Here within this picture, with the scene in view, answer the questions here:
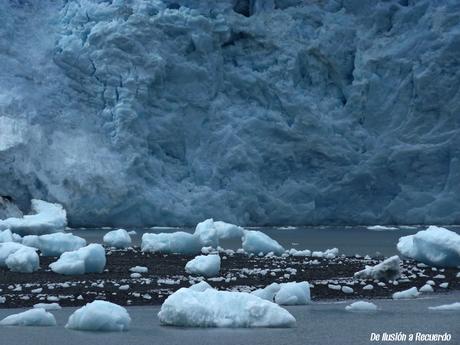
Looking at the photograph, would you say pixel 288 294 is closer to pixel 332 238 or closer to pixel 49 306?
pixel 49 306

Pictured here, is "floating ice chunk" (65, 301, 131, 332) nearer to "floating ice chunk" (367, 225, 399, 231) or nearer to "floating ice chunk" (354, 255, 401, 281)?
"floating ice chunk" (354, 255, 401, 281)

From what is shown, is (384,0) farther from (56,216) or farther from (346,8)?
(56,216)

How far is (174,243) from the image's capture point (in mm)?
13555

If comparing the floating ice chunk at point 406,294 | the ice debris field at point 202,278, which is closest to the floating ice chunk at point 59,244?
the ice debris field at point 202,278

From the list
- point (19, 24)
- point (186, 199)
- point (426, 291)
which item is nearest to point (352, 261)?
point (426, 291)

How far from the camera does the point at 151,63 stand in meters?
21.4

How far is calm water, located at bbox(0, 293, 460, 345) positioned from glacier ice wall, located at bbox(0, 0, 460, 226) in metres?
13.2

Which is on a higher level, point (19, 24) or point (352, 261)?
point (19, 24)

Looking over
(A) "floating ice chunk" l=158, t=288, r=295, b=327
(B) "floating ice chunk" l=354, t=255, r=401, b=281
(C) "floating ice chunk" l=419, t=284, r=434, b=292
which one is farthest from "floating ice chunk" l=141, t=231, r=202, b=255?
(A) "floating ice chunk" l=158, t=288, r=295, b=327

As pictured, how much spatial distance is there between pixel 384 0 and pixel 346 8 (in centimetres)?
95

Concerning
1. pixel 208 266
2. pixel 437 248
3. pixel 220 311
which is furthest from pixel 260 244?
pixel 220 311

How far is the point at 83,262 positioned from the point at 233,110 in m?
12.5

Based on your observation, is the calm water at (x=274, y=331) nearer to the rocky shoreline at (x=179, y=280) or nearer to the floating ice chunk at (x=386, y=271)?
the rocky shoreline at (x=179, y=280)

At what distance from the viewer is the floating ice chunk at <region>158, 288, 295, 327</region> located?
21.8 feet
